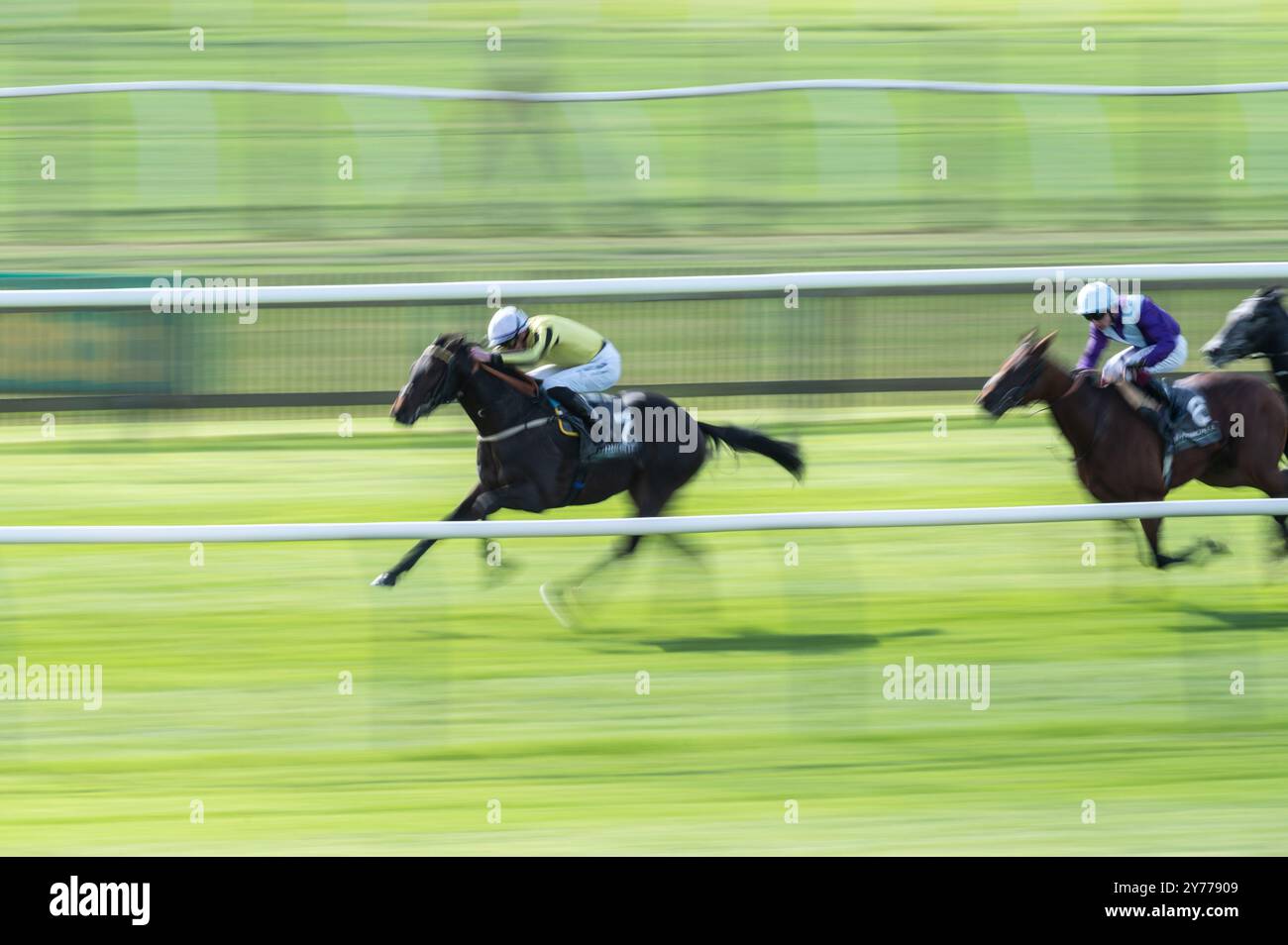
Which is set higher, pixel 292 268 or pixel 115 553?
pixel 292 268

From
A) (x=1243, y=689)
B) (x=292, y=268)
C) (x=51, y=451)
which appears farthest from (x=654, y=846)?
(x=292, y=268)

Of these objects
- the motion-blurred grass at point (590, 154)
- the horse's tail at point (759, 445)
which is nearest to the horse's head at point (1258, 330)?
the horse's tail at point (759, 445)

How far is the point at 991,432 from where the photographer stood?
25.4 ft

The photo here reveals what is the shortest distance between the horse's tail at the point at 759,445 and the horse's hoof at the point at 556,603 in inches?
31.3

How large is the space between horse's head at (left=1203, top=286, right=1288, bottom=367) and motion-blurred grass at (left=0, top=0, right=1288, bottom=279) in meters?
4.03

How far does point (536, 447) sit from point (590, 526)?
42.6 inches

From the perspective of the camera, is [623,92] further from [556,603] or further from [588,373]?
[556,603]

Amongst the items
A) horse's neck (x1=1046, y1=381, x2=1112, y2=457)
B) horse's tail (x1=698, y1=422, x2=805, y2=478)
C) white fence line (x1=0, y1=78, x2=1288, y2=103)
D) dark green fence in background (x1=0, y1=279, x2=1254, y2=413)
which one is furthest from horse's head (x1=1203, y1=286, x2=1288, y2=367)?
white fence line (x1=0, y1=78, x2=1288, y2=103)

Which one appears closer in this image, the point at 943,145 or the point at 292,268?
the point at 292,268

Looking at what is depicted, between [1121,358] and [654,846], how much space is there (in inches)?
114

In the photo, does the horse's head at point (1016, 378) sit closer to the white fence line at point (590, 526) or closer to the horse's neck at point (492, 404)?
the white fence line at point (590, 526)

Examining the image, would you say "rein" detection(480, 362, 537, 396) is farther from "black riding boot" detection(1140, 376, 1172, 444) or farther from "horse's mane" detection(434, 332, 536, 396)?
"black riding boot" detection(1140, 376, 1172, 444)

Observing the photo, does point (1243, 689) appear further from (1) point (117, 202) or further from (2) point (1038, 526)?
(1) point (117, 202)

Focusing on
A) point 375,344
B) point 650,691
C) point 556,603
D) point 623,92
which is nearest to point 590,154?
point 623,92
